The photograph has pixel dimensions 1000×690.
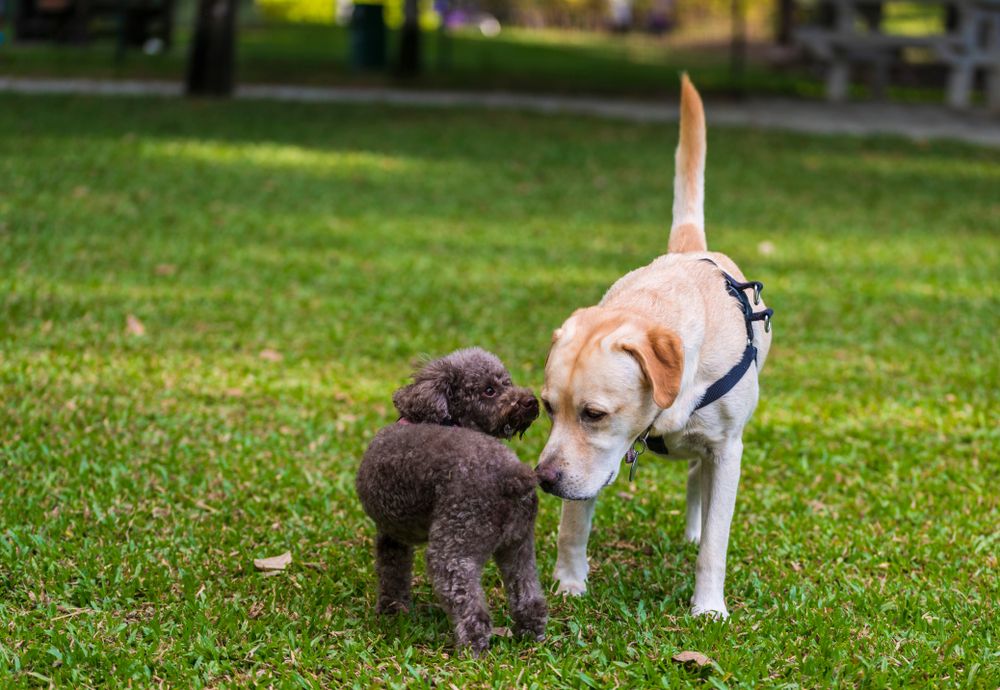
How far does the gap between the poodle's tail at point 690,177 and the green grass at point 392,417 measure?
1100mm

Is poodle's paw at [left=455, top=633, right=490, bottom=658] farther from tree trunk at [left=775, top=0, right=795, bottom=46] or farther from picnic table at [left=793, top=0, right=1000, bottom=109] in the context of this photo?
tree trunk at [left=775, top=0, right=795, bottom=46]

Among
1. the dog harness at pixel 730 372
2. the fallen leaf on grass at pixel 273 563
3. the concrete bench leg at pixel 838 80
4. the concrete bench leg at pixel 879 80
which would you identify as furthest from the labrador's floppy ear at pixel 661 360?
the concrete bench leg at pixel 879 80

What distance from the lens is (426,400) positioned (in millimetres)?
3639

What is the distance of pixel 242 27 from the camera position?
1433 inches

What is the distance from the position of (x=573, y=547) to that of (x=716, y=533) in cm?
47

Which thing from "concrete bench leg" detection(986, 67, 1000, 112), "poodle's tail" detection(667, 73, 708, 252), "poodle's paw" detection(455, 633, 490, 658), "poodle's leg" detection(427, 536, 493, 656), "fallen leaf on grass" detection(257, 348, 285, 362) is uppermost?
"concrete bench leg" detection(986, 67, 1000, 112)

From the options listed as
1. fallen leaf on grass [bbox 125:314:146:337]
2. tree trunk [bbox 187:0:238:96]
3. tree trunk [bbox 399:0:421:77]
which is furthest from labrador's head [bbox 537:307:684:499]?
tree trunk [bbox 399:0:421:77]

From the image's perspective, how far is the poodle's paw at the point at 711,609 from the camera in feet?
12.9

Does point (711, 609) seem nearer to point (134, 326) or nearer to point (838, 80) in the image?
point (134, 326)

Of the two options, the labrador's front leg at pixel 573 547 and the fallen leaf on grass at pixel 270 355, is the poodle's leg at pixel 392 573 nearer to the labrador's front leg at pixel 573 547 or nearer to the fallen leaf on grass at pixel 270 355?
the labrador's front leg at pixel 573 547

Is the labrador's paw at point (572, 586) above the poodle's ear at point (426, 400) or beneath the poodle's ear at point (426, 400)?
beneath

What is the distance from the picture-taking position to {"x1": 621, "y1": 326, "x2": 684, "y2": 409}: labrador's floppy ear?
349 cm

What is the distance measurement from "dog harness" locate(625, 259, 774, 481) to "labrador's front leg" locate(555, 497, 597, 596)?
21 centimetres

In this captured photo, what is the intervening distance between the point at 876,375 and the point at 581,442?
11.8ft
